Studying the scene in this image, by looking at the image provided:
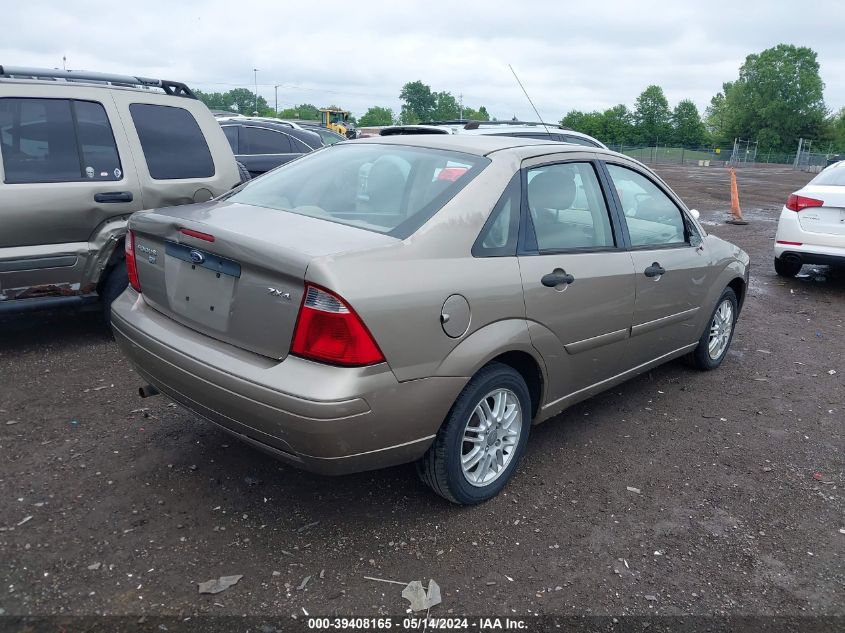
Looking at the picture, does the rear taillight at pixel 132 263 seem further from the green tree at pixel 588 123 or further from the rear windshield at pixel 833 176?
the green tree at pixel 588 123

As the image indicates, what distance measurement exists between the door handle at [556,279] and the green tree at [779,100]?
91444 mm

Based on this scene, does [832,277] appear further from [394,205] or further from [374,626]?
[374,626]

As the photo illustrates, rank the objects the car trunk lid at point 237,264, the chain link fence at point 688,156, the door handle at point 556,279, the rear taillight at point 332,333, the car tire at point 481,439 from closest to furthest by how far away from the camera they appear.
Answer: the rear taillight at point 332,333 → the car trunk lid at point 237,264 → the car tire at point 481,439 → the door handle at point 556,279 → the chain link fence at point 688,156

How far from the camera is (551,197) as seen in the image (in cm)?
377

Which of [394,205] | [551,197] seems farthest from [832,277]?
[394,205]

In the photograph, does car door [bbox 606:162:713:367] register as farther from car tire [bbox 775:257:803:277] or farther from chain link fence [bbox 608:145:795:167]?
chain link fence [bbox 608:145:795:167]

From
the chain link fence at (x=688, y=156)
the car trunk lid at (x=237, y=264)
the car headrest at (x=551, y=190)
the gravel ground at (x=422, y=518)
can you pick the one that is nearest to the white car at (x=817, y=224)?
the gravel ground at (x=422, y=518)

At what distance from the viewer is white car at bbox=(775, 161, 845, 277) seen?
8.08m

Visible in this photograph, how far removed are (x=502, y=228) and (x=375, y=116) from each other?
11276cm

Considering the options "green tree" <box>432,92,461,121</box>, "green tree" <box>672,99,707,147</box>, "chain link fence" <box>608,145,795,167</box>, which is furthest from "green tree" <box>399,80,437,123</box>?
"chain link fence" <box>608,145,795,167</box>

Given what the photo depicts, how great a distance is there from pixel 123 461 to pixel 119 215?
92.1 inches

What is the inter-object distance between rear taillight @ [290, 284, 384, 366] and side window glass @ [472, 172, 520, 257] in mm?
758

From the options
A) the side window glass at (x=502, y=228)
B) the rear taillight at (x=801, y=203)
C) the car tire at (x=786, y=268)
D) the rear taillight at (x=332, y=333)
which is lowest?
the car tire at (x=786, y=268)

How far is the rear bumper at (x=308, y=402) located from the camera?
2.72m
